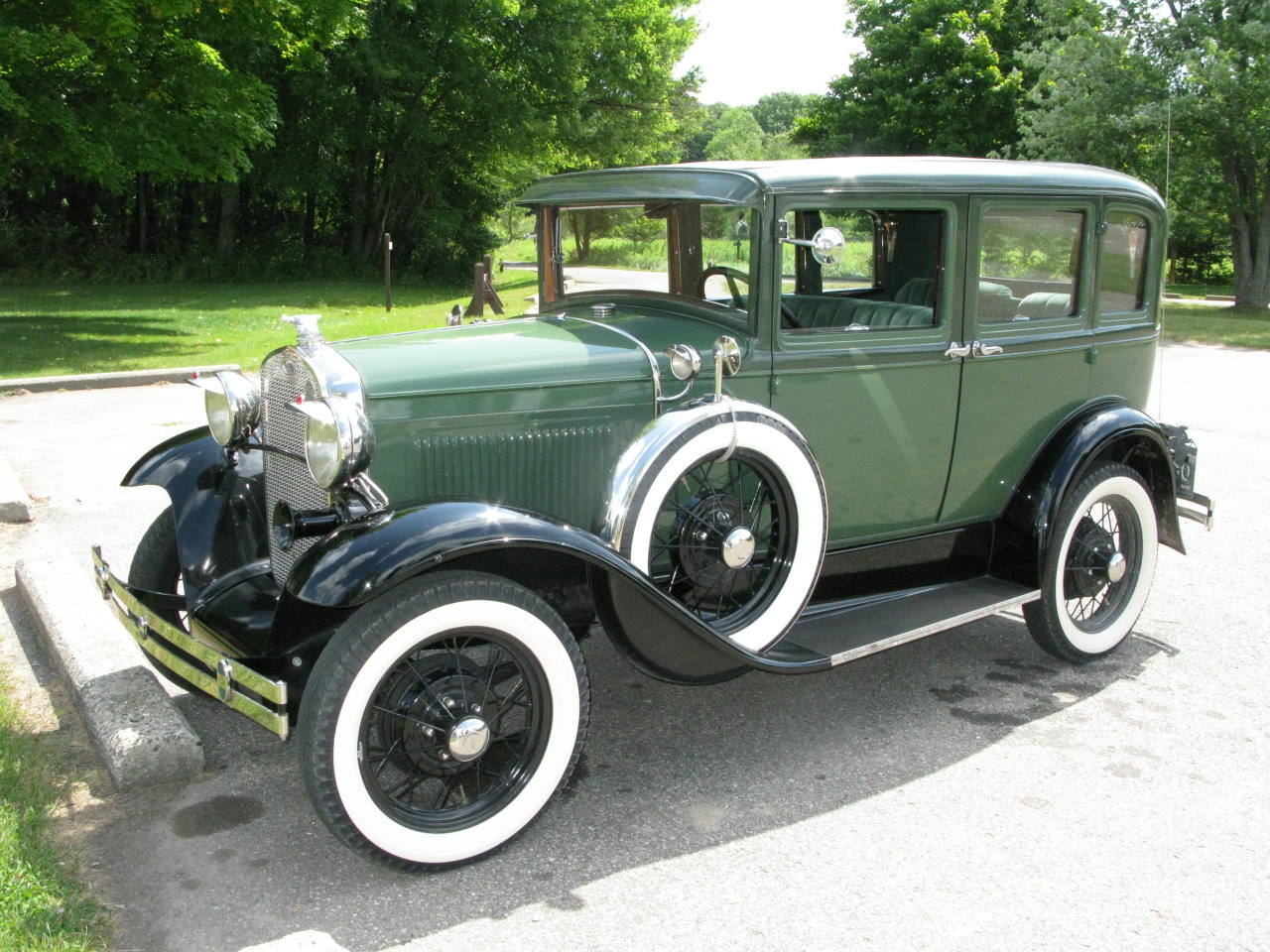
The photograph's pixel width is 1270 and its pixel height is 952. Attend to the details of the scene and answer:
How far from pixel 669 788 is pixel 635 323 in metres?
1.59

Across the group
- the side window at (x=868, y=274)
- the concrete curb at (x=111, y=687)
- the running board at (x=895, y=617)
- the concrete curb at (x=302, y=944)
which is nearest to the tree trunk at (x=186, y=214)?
the concrete curb at (x=111, y=687)

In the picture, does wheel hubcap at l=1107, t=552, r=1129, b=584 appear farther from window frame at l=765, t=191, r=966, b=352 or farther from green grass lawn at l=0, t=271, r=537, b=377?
green grass lawn at l=0, t=271, r=537, b=377

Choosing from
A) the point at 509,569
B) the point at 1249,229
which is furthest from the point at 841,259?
the point at 1249,229

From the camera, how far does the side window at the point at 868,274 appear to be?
3.85 meters

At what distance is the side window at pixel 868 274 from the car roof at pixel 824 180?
16 cm

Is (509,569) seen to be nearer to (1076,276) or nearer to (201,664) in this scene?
(201,664)

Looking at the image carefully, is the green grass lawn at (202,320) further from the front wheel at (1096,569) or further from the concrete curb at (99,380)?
the front wheel at (1096,569)

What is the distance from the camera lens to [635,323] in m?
3.78

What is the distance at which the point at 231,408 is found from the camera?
3.52 m

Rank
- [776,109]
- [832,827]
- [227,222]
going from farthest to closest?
[776,109], [227,222], [832,827]

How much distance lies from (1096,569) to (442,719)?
9.01 ft

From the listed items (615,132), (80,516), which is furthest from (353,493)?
(615,132)

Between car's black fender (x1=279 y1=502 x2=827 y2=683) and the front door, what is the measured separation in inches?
32.3

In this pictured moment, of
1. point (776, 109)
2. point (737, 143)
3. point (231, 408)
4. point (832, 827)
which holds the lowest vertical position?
point (832, 827)
